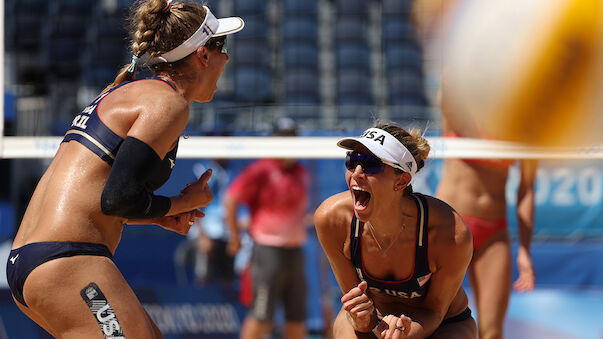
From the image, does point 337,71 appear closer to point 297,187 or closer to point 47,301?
point 297,187

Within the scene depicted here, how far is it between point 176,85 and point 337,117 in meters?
4.15

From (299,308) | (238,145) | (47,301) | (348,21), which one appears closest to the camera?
(47,301)

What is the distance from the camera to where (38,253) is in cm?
225

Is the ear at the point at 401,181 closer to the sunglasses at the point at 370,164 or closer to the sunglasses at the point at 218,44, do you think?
the sunglasses at the point at 370,164

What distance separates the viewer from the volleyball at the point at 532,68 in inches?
193

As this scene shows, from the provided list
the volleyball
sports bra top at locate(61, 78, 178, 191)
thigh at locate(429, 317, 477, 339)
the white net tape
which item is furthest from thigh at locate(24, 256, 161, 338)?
the volleyball

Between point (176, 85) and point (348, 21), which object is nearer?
point (176, 85)

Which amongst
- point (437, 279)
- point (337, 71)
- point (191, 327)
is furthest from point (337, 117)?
point (437, 279)

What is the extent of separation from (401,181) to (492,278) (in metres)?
1.68

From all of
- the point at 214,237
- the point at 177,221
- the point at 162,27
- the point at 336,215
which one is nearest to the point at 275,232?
the point at 214,237

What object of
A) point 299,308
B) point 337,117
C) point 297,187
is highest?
point 337,117

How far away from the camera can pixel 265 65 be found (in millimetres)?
6535

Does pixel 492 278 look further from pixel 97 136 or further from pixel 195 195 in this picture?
pixel 97 136

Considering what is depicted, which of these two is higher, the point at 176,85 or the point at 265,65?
the point at 176,85
